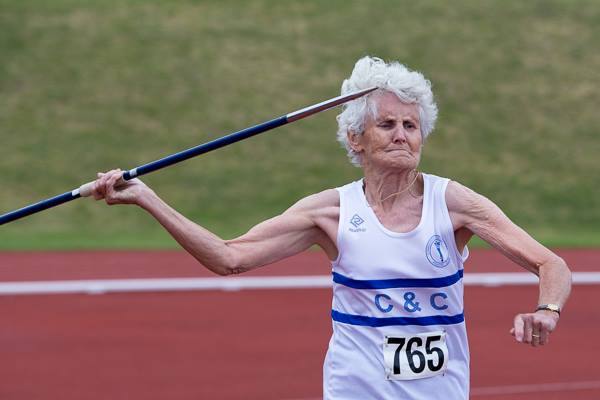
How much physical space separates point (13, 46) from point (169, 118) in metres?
3.85

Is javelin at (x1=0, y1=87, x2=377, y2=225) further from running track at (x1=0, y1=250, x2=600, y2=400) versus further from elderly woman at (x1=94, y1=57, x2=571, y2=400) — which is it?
running track at (x1=0, y1=250, x2=600, y2=400)

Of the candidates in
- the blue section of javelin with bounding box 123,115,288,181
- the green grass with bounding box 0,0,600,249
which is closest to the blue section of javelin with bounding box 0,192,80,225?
the blue section of javelin with bounding box 123,115,288,181

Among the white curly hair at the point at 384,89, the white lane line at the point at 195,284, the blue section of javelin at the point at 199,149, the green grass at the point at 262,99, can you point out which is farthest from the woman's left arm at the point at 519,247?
the green grass at the point at 262,99

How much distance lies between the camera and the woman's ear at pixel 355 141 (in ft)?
15.5

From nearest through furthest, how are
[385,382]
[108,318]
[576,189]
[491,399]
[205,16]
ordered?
[385,382]
[491,399]
[108,318]
[576,189]
[205,16]

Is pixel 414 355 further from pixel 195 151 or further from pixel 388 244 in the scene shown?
pixel 195 151

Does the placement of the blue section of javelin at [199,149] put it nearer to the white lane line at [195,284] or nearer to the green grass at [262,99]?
the white lane line at [195,284]

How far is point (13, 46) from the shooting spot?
958 inches

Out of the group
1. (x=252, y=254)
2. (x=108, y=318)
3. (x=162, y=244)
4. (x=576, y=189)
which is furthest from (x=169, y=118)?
(x=252, y=254)

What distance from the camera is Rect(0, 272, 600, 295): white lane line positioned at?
13.6 meters

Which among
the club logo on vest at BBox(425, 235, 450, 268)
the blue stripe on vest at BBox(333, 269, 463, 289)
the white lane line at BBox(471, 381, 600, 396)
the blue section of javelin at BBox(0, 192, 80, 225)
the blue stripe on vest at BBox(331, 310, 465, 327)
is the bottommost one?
the blue stripe on vest at BBox(331, 310, 465, 327)

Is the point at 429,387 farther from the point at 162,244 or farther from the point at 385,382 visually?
the point at 162,244

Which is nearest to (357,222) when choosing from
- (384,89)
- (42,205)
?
(384,89)

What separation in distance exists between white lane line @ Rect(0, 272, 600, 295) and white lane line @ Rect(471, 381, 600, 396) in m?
4.20
